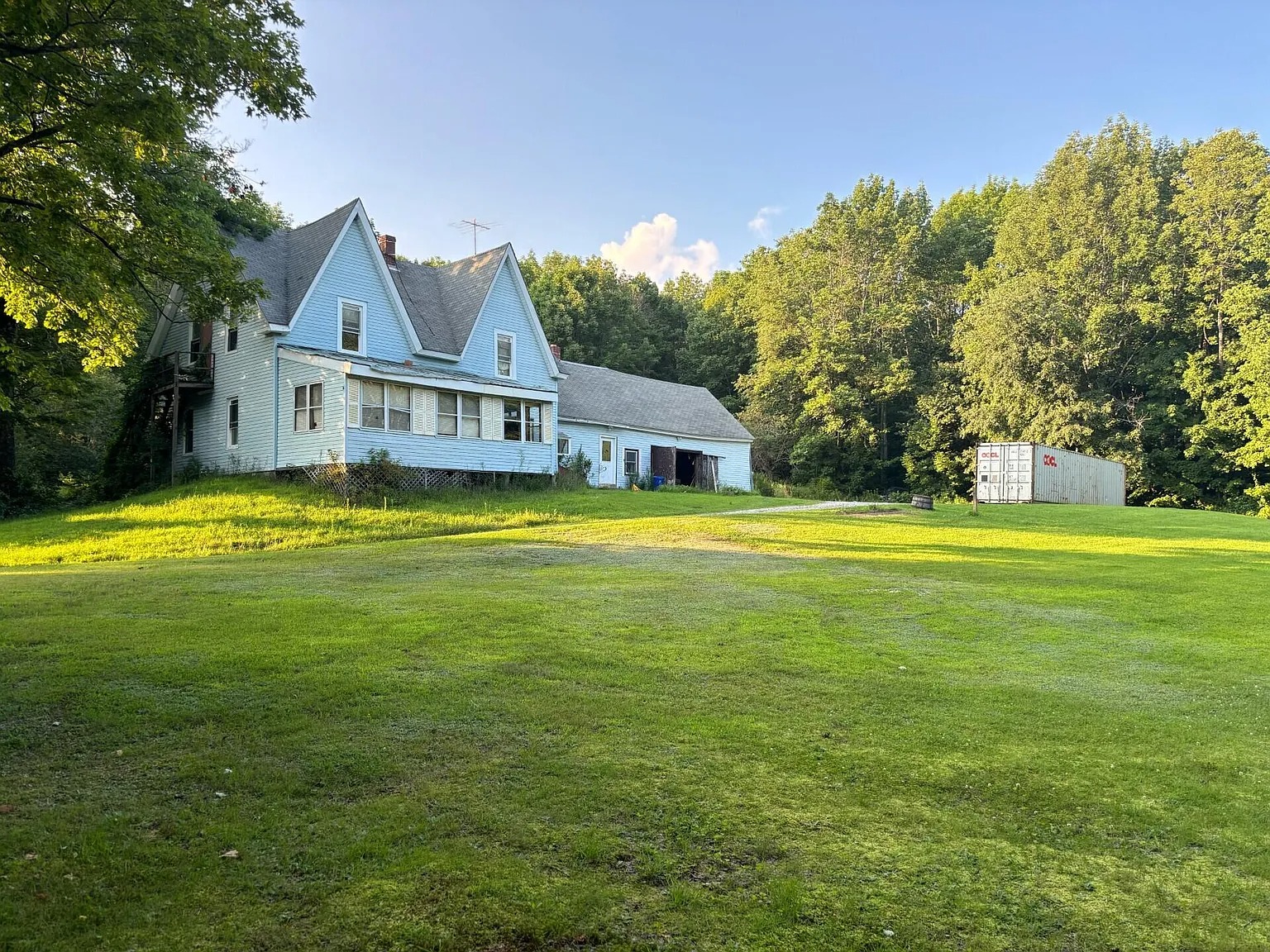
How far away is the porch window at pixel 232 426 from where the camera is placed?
80.2 feet

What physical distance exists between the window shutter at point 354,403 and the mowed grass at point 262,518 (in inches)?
84.1

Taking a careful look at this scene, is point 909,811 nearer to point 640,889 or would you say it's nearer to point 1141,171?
point 640,889

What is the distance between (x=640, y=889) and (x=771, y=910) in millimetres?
542

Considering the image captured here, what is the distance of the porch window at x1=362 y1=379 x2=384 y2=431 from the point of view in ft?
72.1

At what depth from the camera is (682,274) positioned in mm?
71500

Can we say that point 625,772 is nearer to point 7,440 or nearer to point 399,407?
point 399,407

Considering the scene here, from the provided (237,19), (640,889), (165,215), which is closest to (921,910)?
(640,889)

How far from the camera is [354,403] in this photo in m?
21.5

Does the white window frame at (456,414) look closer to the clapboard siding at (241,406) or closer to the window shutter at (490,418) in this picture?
the window shutter at (490,418)

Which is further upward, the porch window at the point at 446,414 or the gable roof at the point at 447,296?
the gable roof at the point at 447,296

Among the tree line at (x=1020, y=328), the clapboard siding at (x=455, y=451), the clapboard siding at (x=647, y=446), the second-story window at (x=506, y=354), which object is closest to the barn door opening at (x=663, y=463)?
the clapboard siding at (x=647, y=446)

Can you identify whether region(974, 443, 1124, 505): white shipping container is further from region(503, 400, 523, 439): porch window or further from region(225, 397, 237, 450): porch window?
region(225, 397, 237, 450): porch window

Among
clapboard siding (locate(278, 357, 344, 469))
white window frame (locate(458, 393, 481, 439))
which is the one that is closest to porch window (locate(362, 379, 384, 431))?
clapboard siding (locate(278, 357, 344, 469))

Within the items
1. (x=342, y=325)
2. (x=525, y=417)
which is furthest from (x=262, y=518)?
(x=525, y=417)
